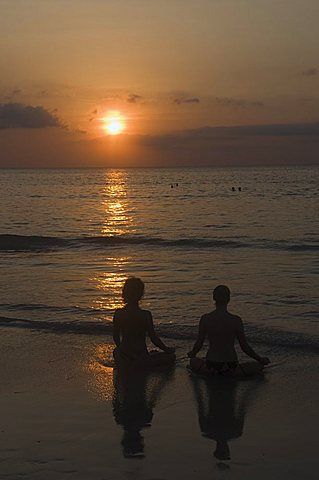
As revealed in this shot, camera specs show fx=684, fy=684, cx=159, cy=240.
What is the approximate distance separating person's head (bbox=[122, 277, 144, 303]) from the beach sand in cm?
102

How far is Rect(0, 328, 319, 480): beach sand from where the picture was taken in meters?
5.77

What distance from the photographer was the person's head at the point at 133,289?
8.94 m

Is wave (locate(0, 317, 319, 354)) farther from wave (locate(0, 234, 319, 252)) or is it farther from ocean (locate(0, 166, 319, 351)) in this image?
wave (locate(0, 234, 319, 252))

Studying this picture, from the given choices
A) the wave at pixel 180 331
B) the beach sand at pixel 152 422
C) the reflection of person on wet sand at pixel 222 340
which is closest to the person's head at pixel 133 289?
the reflection of person on wet sand at pixel 222 340

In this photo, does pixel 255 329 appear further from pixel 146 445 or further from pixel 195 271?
pixel 195 271

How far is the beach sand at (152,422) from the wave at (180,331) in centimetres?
77

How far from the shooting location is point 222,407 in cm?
754

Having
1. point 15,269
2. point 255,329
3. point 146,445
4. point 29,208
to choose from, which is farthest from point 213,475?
point 29,208

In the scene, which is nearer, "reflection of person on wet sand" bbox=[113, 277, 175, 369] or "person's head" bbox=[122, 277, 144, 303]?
"person's head" bbox=[122, 277, 144, 303]

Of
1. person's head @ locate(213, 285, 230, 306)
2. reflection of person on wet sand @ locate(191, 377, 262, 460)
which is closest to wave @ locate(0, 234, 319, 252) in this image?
person's head @ locate(213, 285, 230, 306)

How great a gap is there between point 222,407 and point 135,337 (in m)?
2.04

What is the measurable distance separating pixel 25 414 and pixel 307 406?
3.04 m

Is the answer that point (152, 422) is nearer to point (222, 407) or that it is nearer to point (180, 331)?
point (222, 407)

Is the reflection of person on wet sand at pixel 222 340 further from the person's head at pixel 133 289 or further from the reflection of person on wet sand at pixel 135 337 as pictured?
the person's head at pixel 133 289
